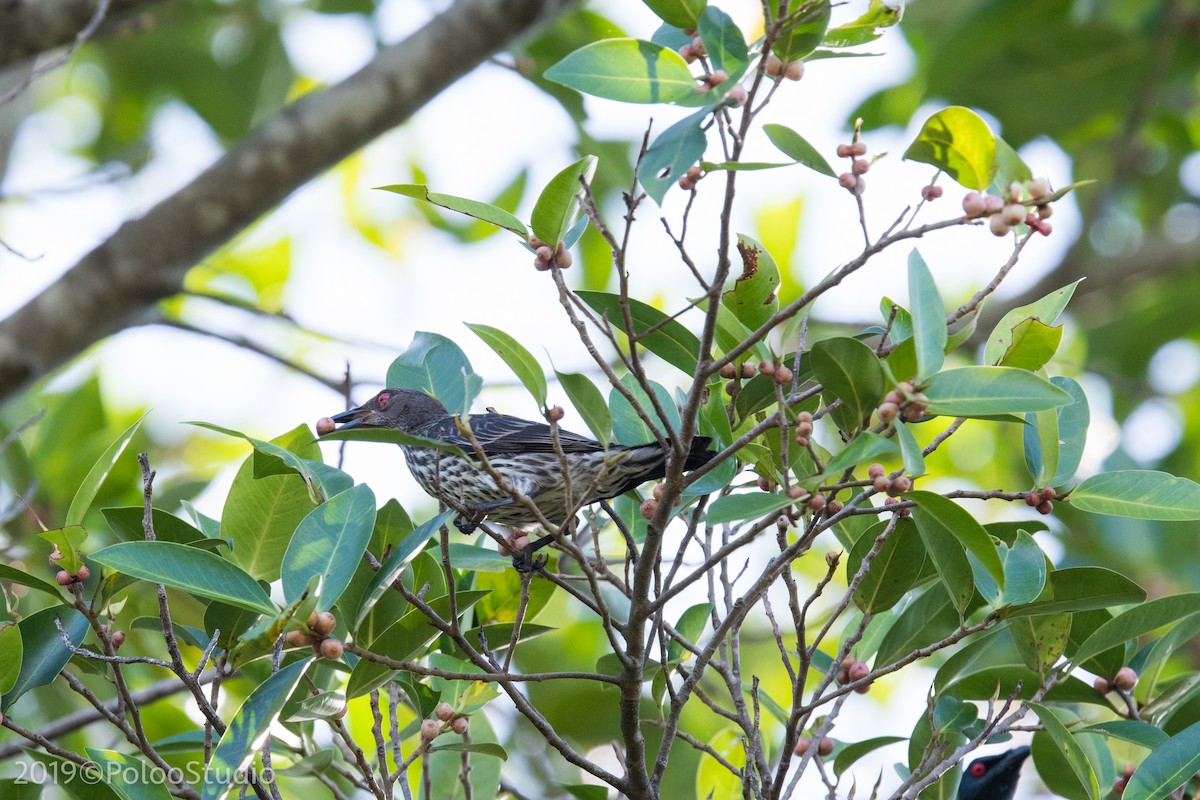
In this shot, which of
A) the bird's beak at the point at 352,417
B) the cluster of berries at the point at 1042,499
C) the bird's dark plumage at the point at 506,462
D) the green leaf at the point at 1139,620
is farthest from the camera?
the bird's beak at the point at 352,417

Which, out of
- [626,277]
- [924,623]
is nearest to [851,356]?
[626,277]

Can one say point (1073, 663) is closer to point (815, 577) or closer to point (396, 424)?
point (396, 424)

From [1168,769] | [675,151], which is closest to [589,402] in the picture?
[675,151]

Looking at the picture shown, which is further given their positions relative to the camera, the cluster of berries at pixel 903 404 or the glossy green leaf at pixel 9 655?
the glossy green leaf at pixel 9 655

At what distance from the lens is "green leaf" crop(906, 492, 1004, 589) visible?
215cm

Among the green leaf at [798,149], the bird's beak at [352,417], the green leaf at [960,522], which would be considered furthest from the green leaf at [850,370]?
the bird's beak at [352,417]

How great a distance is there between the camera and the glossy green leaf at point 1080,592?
241 cm

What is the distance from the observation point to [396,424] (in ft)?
16.8

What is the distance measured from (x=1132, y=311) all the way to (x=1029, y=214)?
646cm

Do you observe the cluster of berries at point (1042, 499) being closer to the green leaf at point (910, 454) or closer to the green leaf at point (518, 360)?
the green leaf at point (910, 454)

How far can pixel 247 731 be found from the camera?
2098 mm

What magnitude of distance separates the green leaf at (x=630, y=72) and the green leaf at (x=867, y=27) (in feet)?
1.03

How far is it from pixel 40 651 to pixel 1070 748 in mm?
2195

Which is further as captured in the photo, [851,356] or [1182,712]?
[1182,712]
